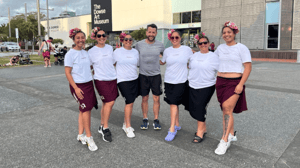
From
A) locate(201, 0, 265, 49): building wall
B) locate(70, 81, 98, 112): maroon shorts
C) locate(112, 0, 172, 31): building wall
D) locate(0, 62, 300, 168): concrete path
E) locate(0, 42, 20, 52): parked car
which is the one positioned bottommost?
locate(0, 62, 300, 168): concrete path

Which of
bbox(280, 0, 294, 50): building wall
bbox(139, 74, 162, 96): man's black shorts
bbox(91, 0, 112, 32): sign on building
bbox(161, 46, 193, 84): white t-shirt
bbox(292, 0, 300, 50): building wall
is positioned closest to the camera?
bbox(161, 46, 193, 84): white t-shirt

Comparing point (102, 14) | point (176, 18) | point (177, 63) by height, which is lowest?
point (177, 63)

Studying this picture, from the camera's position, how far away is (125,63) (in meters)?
3.92

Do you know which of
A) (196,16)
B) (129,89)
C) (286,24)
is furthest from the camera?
(196,16)

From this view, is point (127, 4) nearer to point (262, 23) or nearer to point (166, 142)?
→ point (262, 23)

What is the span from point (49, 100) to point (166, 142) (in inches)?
163

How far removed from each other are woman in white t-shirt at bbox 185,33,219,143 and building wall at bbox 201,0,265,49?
25.6m

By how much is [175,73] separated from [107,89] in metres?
1.10

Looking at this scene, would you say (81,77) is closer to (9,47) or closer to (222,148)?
(222,148)

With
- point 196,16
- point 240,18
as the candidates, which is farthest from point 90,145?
point 196,16

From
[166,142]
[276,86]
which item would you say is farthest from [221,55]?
[276,86]

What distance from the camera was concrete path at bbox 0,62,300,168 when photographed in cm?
309

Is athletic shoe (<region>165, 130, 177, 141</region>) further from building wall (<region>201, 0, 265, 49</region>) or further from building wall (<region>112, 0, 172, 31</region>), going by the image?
building wall (<region>112, 0, 172, 31</region>)

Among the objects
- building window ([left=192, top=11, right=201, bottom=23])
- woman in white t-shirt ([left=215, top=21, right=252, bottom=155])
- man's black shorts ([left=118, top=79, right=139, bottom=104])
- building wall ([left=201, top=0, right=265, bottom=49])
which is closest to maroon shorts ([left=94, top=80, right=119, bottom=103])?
man's black shorts ([left=118, top=79, right=139, bottom=104])
